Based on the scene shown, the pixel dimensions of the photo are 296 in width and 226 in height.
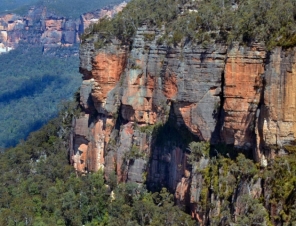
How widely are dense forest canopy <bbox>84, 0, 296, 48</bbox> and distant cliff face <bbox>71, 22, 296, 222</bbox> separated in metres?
0.62

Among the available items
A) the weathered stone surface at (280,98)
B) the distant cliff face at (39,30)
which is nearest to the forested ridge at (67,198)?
the weathered stone surface at (280,98)

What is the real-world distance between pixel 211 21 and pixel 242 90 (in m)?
5.12

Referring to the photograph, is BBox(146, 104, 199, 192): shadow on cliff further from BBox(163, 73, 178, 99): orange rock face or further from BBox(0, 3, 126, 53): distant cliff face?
BBox(0, 3, 126, 53): distant cliff face

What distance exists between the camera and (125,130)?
37.3 m

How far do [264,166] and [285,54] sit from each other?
5.34 meters

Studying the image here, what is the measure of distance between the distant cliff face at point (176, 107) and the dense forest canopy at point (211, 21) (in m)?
0.62

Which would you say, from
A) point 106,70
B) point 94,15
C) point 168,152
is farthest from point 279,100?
point 94,15

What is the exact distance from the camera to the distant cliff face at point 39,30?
129500mm

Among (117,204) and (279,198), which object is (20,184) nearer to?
(117,204)

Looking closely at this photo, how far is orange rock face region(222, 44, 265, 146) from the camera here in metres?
26.8

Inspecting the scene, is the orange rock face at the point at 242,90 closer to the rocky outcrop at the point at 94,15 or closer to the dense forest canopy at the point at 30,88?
the dense forest canopy at the point at 30,88

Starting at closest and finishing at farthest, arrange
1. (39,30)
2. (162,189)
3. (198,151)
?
1. (198,151)
2. (162,189)
3. (39,30)

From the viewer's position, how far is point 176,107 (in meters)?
31.2

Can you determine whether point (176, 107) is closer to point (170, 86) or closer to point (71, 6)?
point (170, 86)
